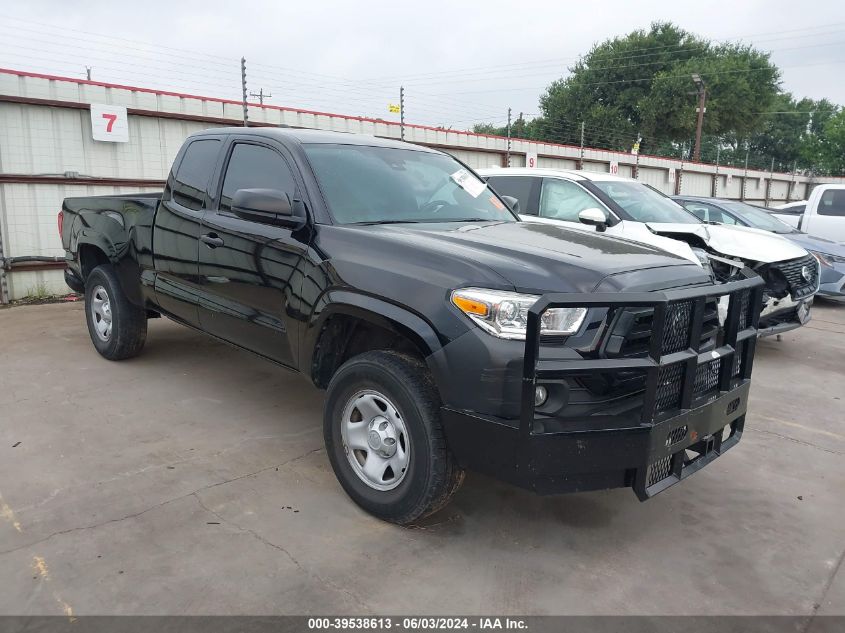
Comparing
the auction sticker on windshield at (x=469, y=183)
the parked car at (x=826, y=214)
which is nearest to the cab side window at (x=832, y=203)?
the parked car at (x=826, y=214)

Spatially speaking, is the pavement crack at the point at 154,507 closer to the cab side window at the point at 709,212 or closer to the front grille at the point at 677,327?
the front grille at the point at 677,327

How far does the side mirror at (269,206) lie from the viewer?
333cm

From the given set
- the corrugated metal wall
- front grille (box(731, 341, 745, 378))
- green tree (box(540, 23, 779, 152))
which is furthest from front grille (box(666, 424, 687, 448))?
green tree (box(540, 23, 779, 152))

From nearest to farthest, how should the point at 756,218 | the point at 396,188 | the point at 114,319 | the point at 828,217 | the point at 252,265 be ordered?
the point at 252,265
the point at 396,188
the point at 114,319
the point at 756,218
the point at 828,217

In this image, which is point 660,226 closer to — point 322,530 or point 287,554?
point 322,530

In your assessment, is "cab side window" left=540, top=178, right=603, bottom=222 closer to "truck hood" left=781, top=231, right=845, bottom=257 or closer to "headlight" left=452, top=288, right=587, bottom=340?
"truck hood" left=781, top=231, right=845, bottom=257

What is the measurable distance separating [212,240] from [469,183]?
1.68 meters

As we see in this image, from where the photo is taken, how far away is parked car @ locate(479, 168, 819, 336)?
21.0 feet

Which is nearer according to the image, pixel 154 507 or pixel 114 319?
pixel 154 507

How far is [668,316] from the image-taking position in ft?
8.74

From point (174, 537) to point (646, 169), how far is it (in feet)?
69.8

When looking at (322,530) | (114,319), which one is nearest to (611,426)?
(322,530)

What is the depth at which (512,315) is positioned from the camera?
262 cm

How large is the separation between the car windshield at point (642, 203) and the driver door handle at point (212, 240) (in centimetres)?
454
